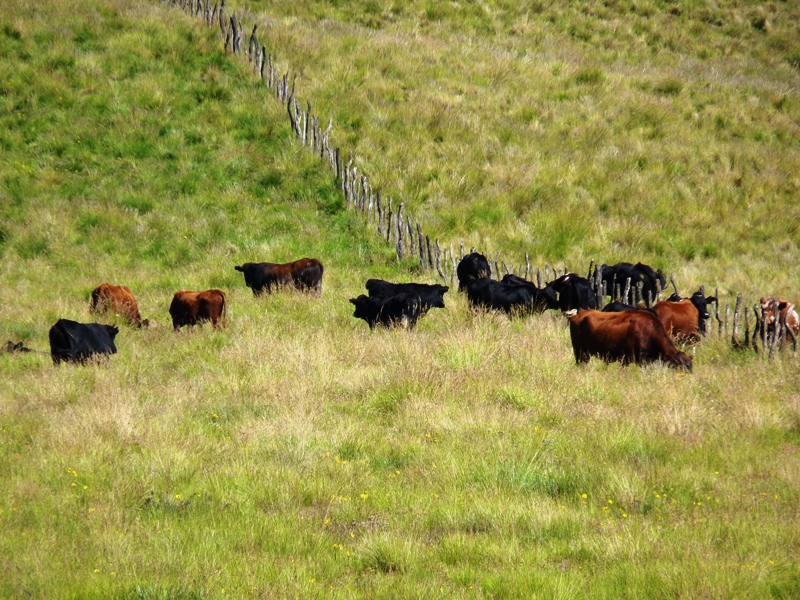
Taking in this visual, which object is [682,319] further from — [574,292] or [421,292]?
[421,292]

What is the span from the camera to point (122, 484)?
5.77 m

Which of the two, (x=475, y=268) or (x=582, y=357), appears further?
(x=475, y=268)

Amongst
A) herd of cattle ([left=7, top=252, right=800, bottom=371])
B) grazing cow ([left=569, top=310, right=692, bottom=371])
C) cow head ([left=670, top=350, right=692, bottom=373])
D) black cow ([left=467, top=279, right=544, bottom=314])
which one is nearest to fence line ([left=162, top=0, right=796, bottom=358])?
herd of cattle ([left=7, top=252, right=800, bottom=371])

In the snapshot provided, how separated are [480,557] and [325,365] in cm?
411

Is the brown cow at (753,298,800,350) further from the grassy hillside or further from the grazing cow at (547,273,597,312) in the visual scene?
the grassy hillside

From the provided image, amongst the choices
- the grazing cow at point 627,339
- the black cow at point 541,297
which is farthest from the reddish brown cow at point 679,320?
the black cow at point 541,297

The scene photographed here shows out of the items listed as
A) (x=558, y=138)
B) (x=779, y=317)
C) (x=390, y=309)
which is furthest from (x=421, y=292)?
(x=558, y=138)

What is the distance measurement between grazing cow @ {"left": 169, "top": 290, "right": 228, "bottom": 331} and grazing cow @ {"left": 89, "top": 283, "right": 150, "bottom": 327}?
20.0 inches

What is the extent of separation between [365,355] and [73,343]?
3.39 meters

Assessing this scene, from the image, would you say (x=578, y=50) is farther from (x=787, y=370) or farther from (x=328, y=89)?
(x=787, y=370)

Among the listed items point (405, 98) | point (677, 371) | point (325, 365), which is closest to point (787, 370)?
point (677, 371)

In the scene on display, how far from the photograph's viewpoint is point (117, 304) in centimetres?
1112

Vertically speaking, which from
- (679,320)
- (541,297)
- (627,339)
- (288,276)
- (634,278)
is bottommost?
(627,339)

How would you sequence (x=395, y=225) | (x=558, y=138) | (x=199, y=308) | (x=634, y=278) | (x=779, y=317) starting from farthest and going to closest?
(x=558, y=138)
(x=395, y=225)
(x=634, y=278)
(x=199, y=308)
(x=779, y=317)
